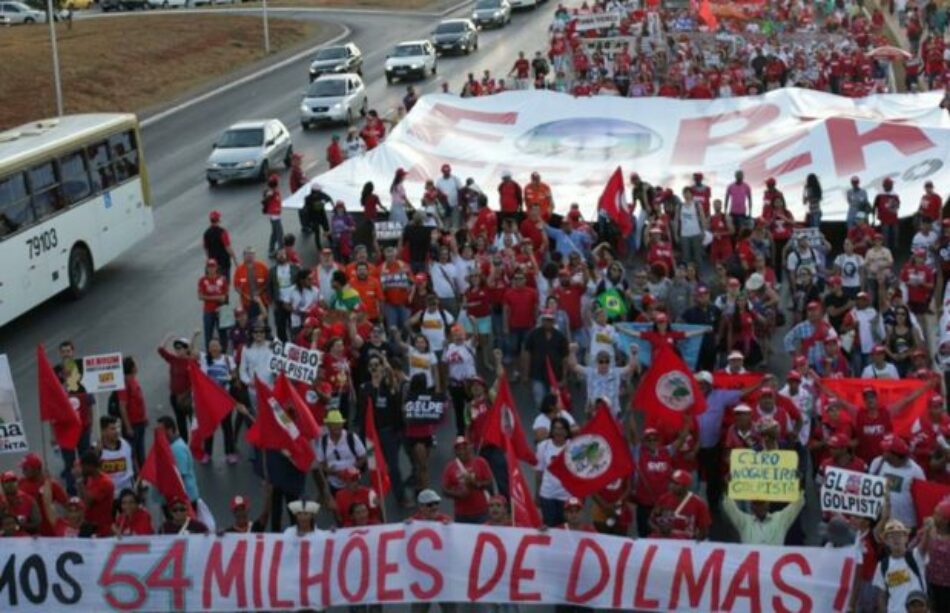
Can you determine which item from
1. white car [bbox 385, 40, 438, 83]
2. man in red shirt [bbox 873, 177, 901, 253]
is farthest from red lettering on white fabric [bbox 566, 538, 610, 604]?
white car [bbox 385, 40, 438, 83]

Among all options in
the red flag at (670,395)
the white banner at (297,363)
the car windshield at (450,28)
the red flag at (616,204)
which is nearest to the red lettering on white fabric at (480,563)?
the red flag at (670,395)

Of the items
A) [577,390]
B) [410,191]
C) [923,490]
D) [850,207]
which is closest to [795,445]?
[923,490]

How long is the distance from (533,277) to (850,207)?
21.5 ft

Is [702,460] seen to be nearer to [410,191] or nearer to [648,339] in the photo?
[648,339]

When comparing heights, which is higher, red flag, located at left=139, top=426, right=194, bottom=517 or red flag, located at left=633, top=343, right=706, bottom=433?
red flag, located at left=633, top=343, right=706, bottom=433

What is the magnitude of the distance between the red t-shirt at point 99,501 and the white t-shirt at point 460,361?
4531 millimetres

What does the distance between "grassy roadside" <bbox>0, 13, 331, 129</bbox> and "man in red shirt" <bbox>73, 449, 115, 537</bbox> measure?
103ft

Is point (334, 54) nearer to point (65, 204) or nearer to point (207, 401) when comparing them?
point (65, 204)

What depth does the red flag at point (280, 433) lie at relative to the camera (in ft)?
48.2

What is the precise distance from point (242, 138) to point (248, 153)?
0.81 metres

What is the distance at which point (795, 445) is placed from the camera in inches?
595

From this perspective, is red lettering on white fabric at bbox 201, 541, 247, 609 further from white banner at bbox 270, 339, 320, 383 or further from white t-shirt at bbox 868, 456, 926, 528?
white t-shirt at bbox 868, 456, 926, 528

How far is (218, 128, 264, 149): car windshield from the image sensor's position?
1373 inches

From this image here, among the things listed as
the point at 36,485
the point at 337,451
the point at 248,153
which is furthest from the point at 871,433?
the point at 248,153
